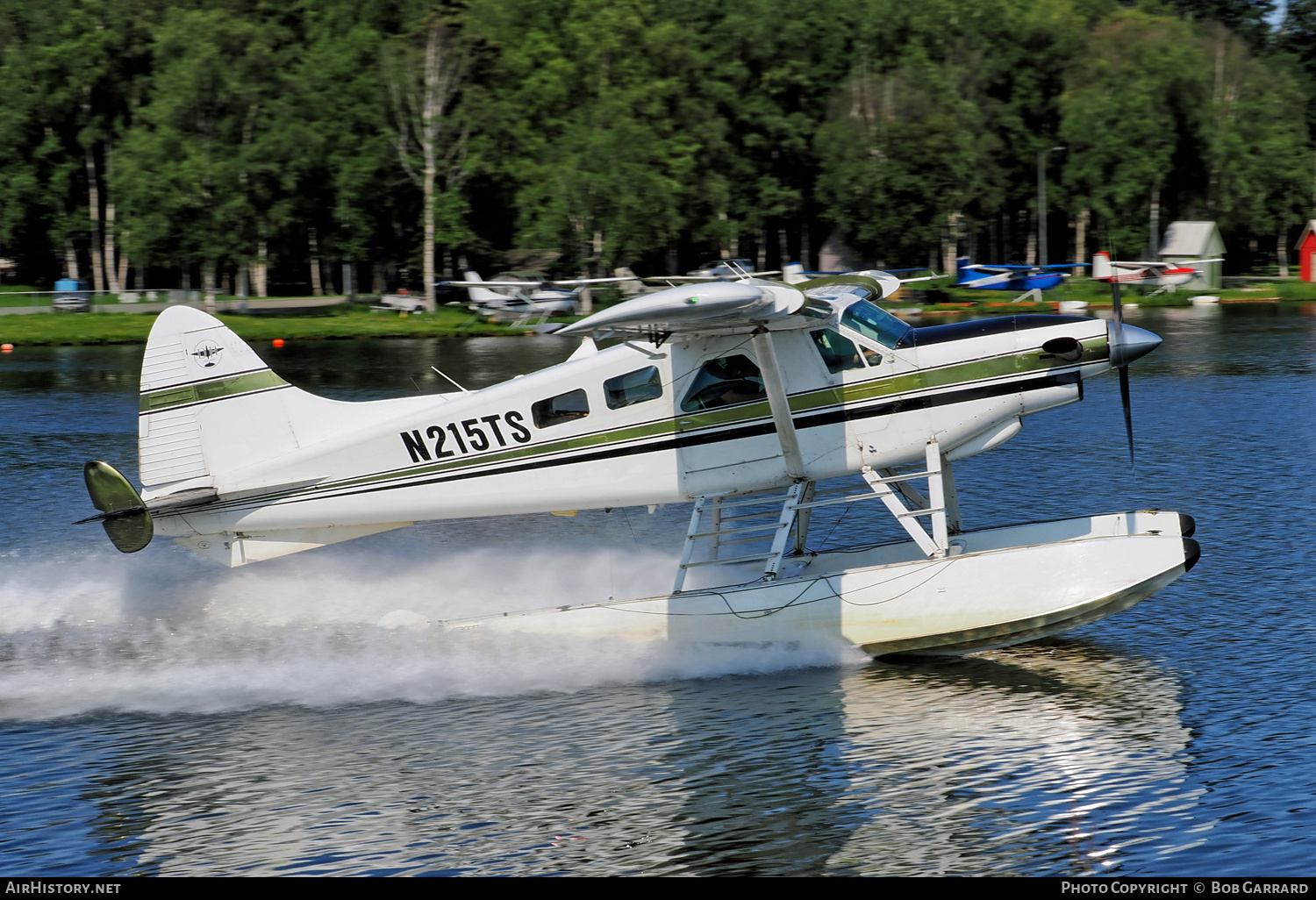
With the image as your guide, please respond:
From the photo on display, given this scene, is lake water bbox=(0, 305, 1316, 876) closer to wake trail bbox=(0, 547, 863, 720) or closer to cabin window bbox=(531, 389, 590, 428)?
wake trail bbox=(0, 547, 863, 720)

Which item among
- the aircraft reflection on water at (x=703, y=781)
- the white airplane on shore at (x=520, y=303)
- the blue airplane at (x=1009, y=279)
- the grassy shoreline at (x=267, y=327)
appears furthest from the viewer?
the blue airplane at (x=1009, y=279)

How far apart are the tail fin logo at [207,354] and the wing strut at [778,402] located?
455 centimetres

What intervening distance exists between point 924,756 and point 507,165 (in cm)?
4826

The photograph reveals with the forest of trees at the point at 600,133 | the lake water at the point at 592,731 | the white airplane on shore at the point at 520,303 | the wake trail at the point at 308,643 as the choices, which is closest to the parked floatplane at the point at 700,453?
the wake trail at the point at 308,643

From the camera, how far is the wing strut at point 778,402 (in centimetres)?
1041

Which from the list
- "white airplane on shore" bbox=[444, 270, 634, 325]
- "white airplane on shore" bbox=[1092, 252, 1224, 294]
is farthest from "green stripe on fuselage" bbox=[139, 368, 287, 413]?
"white airplane on shore" bbox=[1092, 252, 1224, 294]

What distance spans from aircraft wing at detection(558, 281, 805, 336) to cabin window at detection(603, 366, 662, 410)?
0.60 m

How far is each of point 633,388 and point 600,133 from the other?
142ft

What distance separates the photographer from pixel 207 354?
36.5ft

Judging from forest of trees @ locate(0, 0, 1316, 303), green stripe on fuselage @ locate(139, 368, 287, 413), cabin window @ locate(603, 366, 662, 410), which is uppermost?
forest of trees @ locate(0, 0, 1316, 303)

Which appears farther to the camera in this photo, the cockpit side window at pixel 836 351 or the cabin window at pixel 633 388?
the cabin window at pixel 633 388

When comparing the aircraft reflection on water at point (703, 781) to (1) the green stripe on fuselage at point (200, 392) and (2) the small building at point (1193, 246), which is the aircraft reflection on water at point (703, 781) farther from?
(2) the small building at point (1193, 246)

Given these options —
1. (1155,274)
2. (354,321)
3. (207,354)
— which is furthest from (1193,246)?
(207,354)

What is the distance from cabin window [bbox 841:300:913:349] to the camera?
10766 millimetres
